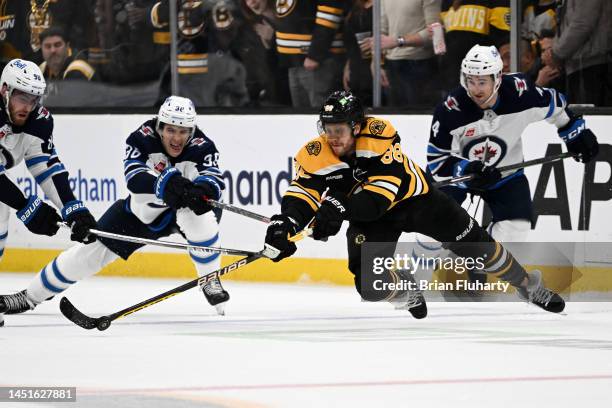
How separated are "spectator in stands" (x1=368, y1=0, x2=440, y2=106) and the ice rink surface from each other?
3.99ft

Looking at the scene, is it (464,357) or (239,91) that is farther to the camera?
(239,91)

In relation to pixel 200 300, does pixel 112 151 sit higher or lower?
higher

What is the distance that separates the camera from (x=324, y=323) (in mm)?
6574

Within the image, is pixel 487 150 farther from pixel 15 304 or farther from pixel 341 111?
pixel 15 304

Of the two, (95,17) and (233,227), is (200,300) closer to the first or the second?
(233,227)

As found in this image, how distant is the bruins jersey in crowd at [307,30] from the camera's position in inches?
327

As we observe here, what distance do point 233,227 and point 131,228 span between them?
1737 mm

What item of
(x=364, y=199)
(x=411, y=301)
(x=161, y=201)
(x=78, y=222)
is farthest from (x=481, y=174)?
(x=78, y=222)

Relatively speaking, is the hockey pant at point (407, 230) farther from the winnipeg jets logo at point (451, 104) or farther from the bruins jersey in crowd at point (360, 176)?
the winnipeg jets logo at point (451, 104)

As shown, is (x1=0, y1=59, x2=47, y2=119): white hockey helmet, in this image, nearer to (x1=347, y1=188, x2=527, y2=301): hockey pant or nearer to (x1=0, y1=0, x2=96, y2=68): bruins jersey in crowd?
(x1=347, y1=188, x2=527, y2=301): hockey pant

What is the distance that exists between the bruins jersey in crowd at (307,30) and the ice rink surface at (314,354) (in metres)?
1.51

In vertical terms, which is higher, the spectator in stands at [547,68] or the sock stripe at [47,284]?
the spectator in stands at [547,68]

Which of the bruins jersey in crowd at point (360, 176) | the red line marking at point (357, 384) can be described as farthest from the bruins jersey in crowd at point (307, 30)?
the red line marking at point (357, 384)

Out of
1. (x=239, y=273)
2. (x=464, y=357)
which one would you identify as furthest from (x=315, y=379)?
(x=239, y=273)
